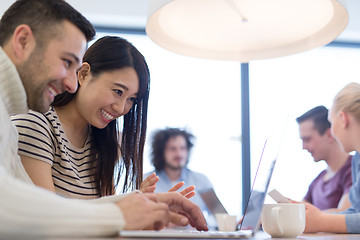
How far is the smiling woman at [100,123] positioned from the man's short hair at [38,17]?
297mm

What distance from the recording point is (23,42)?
3.48 feet

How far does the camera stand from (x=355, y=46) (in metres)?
3.86

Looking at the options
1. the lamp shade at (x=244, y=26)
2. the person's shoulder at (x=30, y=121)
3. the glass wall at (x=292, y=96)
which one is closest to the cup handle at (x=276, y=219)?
the lamp shade at (x=244, y=26)

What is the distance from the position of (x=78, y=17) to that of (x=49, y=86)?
0.66 feet

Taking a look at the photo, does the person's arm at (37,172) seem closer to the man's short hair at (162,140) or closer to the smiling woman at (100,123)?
the smiling woman at (100,123)

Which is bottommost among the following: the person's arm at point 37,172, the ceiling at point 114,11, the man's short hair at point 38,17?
the person's arm at point 37,172

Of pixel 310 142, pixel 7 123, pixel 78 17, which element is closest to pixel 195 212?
pixel 7 123

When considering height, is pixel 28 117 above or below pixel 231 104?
below

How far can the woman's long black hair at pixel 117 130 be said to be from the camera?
151cm

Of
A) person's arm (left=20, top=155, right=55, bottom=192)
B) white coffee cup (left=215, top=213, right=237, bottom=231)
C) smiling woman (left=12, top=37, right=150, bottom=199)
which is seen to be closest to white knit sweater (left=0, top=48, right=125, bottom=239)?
person's arm (left=20, top=155, right=55, bottom=192)

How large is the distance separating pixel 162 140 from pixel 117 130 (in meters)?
1.80

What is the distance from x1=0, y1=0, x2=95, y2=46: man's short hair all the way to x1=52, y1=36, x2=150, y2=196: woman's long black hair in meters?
0.40

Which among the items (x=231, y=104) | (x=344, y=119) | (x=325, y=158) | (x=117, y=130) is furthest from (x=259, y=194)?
(x=231, y=104)

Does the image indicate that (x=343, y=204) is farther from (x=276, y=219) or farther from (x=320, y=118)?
(x=276, y=219)
